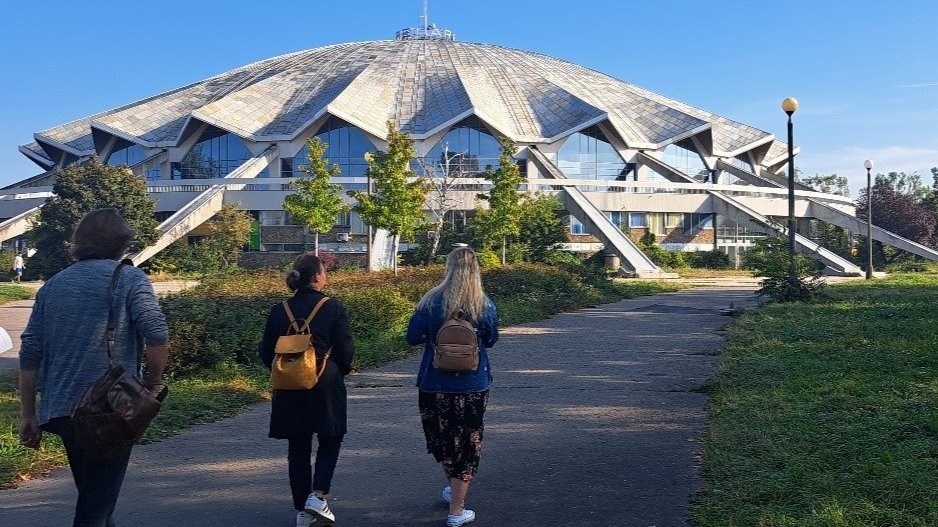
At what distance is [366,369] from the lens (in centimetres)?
1073

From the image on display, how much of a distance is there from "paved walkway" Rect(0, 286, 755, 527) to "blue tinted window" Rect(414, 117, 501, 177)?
42.9 metres

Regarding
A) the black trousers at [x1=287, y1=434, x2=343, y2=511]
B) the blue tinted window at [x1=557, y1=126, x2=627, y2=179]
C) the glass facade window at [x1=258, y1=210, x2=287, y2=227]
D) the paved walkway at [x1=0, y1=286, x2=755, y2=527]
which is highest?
the blue tinted window at [x1=557, y1=126, x2=627, y2=179]

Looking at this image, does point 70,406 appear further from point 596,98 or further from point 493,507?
point 596,98

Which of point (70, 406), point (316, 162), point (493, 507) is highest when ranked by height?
point (316, 162)

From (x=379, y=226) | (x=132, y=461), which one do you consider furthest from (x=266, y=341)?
(x=379, y=226)

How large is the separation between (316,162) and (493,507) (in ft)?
90.0

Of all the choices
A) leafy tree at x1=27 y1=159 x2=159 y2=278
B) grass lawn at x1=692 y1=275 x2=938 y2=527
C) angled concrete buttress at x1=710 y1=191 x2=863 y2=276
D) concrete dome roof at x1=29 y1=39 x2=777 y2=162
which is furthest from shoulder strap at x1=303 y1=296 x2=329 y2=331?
concrete dome roof at x1=29 y1=39 x2=777 y2=162

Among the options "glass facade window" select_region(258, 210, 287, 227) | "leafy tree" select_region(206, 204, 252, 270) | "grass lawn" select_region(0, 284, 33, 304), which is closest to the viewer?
"grass lawn" select_region(0, 284, 33, 304)

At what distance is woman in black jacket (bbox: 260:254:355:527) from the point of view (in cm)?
490

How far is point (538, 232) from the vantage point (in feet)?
115

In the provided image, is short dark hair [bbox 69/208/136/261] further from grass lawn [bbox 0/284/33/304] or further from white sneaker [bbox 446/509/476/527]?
grass lawn [bbox 0/284/33/304]

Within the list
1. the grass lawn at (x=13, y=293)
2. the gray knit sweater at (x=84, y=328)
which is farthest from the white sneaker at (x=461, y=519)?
the grass lawn at (x=13, y=293)

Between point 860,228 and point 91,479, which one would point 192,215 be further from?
point 91,479

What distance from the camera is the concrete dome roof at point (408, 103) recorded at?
51.8 metres
